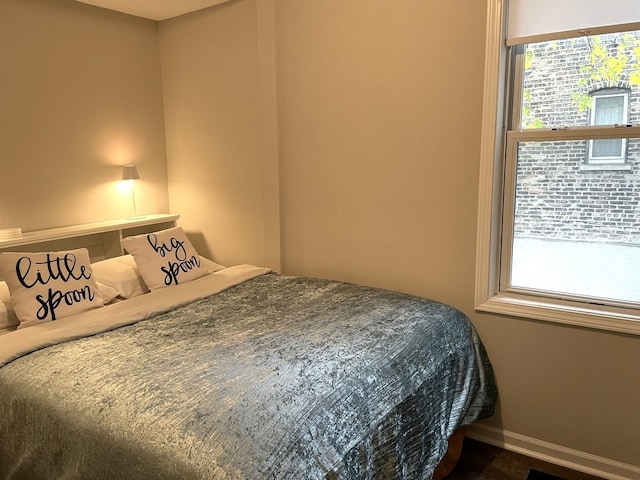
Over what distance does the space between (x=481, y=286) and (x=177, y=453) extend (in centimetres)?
166

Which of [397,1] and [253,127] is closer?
[397,1]

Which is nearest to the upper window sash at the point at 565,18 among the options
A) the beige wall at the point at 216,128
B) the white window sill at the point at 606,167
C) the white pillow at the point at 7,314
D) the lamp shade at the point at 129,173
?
the white window sill at the point at 606,167

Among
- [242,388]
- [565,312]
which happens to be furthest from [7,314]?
[565,312]

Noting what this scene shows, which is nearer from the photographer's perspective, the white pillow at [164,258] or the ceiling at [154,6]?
the white pillow at [164,258]

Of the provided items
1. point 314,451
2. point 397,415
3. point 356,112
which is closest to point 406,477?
point 397,415

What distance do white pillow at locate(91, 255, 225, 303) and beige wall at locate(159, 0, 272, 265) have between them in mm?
779

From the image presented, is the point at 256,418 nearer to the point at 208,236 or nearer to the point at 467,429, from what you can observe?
the point at 467,429

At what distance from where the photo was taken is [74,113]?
2.96 metres

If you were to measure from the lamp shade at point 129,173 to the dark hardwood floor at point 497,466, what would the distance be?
253 centimetres

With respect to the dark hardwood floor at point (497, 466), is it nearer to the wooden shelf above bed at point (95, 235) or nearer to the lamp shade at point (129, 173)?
the wooden shelf above bed at point (95, 235)

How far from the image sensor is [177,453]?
1251 millimetres

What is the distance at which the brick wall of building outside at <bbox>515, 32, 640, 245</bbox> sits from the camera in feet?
6.89

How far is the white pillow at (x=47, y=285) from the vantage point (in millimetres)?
2129

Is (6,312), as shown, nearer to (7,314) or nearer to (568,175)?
(7,314)
